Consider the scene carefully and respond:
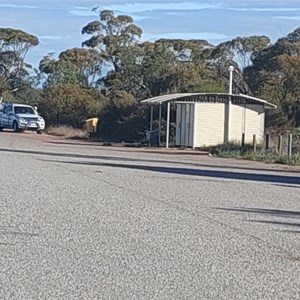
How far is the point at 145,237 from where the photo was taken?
13.4 metres

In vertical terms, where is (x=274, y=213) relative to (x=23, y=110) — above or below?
below

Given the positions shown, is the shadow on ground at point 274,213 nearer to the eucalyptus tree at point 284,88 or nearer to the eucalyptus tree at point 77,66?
the eucalyptus tree at point 284,88

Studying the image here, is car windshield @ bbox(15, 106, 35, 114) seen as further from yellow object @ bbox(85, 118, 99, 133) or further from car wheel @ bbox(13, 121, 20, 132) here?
yellow object @ bbox(85, 118, 99, 133)

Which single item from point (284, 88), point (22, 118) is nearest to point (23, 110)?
point (22, 118)

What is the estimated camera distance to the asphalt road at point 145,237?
388 inches

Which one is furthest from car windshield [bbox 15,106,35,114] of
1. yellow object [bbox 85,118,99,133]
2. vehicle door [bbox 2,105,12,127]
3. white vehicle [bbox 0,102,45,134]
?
yellow object [bbox 85,118,99,133]

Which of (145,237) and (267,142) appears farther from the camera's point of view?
(267,142)

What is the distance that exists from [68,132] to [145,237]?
49.1 m

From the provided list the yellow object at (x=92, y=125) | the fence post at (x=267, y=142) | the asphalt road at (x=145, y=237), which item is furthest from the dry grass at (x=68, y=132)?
the asphalt road at (x=145, y=237)

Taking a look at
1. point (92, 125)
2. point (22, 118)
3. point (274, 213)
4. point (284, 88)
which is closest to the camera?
point (274, 213)

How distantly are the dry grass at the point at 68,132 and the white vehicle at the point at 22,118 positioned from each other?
1.52 m

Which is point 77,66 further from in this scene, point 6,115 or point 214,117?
point 214,117

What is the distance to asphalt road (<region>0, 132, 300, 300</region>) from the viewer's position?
9.84 meters

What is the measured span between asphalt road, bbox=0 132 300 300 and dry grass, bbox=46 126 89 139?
3318cm
